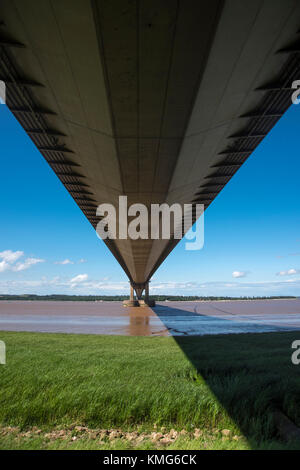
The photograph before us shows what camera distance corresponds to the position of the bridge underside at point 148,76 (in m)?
5.09

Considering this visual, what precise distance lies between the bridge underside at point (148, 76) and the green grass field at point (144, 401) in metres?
6.86

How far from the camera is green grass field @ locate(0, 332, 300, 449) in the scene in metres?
5.53

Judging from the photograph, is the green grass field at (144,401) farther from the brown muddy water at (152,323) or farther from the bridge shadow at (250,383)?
the brown muddy water at (152,323)

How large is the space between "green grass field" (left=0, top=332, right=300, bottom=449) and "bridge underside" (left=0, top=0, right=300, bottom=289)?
686cm

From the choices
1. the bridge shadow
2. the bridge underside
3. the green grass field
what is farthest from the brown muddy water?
the bridge underside

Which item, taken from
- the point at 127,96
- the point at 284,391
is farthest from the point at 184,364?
the point at 127,96

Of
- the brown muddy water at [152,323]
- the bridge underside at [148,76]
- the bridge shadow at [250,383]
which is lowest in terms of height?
the brown muddy water at [152,323]

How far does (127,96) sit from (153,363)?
8.10 meters

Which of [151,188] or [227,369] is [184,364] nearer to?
[227,369]

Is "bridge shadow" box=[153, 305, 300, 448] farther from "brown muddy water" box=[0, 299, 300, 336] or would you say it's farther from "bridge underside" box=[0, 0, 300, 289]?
"brown muddy water" box=[0, 299, 300, 336]

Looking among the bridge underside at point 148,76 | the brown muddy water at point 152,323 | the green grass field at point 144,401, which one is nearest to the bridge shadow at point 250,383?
the green grass field at point 144,401

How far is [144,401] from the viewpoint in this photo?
266 inches

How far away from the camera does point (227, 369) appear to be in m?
9.41

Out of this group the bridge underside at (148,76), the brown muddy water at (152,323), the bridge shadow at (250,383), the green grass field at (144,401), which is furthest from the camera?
the brown muddy water at (152,323)
